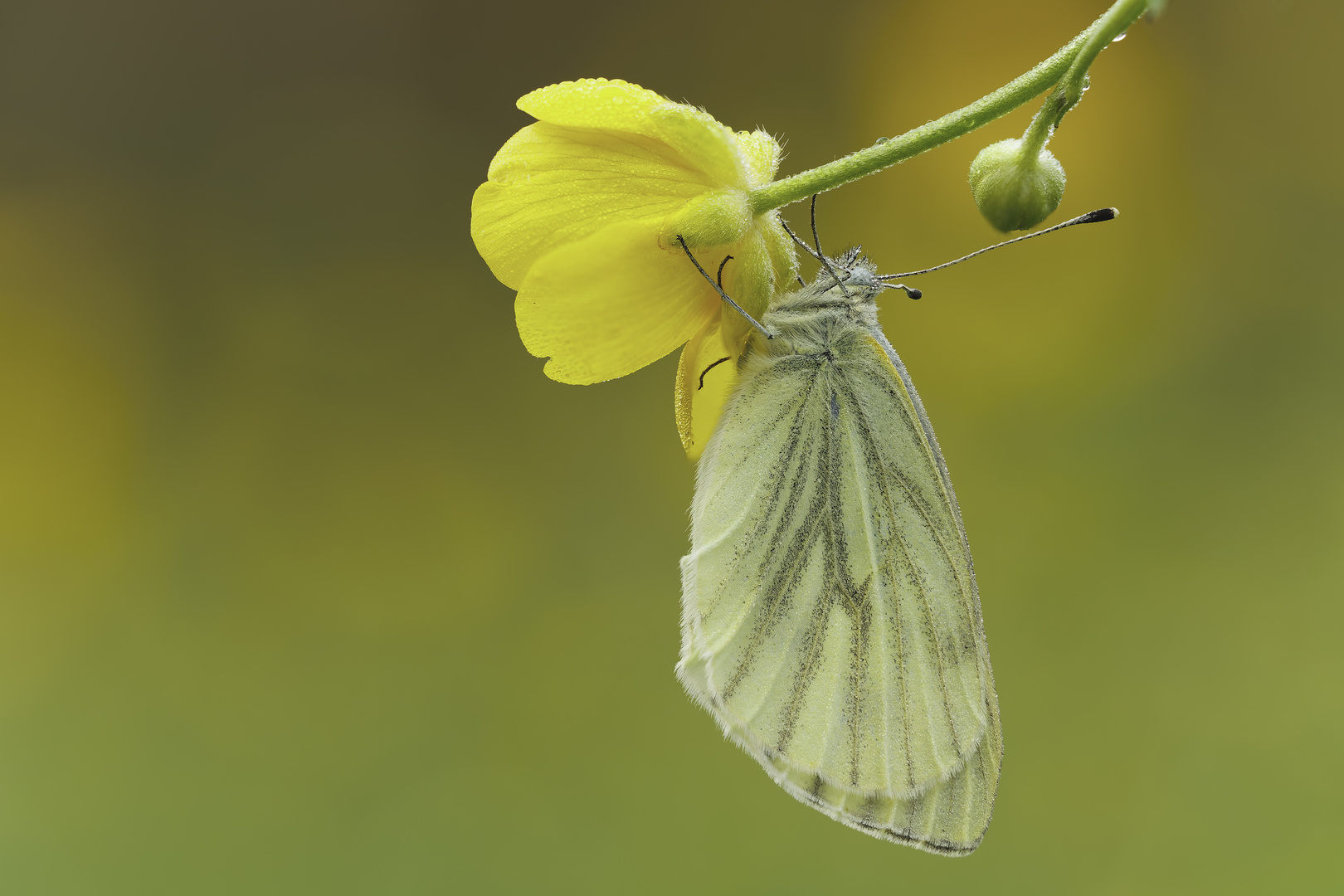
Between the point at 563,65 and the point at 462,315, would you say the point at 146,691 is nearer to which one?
the point at 462,315

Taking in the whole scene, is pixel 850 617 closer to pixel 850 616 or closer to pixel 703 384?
pixel 850 616

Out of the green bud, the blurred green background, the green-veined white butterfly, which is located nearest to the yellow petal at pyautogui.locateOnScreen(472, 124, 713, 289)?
the green bud

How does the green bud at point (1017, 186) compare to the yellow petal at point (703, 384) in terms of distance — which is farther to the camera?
the yellow petal at point (703, 384)

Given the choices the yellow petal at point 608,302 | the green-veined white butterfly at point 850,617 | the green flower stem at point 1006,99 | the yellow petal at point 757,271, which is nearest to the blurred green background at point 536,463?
the green-veined white butterfly at point 850,617

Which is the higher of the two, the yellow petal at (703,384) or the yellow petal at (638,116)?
the yellow petal at (638,116)

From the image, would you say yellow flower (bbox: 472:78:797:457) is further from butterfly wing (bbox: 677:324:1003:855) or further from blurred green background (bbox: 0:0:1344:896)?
blurred green background (bbox: 0:0:1344:896)

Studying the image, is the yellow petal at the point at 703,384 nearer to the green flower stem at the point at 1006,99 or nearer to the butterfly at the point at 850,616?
the butterfly at the point at 850,616

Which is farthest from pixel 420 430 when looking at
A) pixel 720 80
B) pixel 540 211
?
pixel 540 211

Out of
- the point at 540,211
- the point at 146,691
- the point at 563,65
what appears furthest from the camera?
the point at 146,691

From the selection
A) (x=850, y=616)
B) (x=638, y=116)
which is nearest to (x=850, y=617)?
(x=850, y=616)
